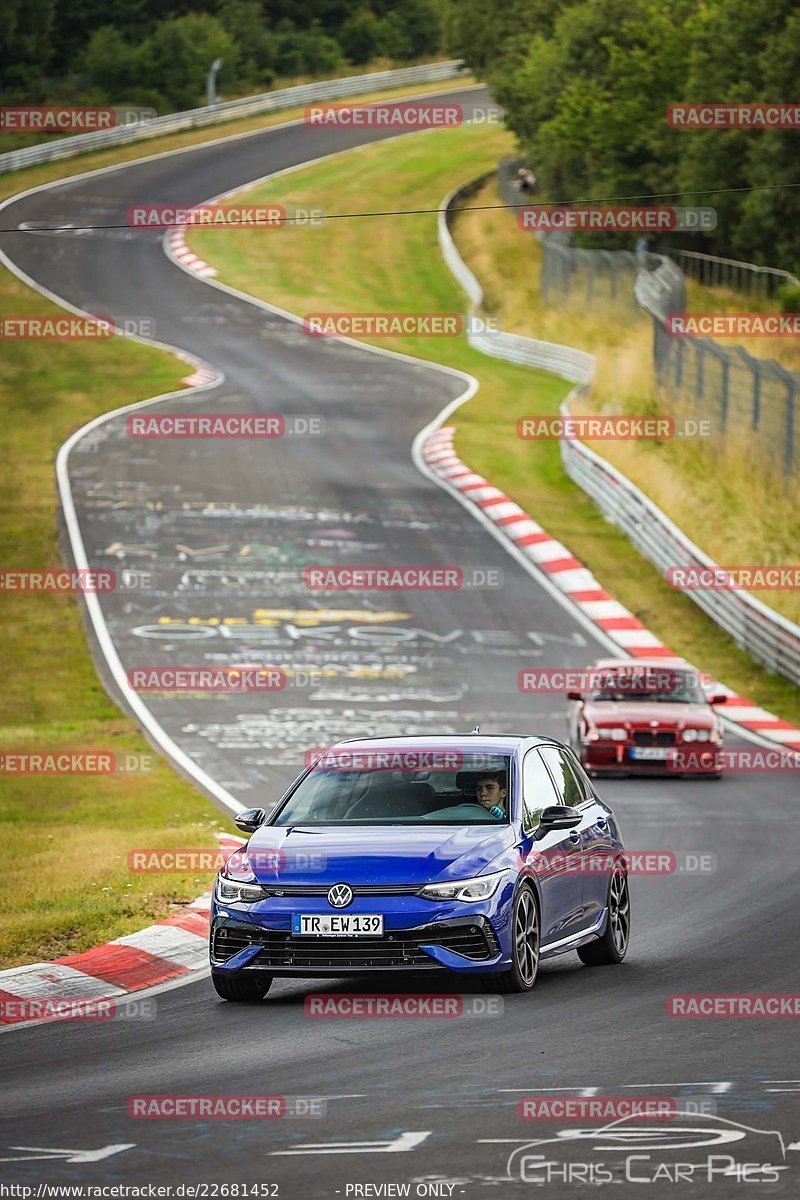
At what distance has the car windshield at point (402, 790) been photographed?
38.8ft

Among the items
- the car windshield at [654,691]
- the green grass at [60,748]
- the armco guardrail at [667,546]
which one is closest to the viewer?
the green grass at [60,748]

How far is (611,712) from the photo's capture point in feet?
75.8

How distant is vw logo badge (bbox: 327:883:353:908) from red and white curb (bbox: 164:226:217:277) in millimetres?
56425

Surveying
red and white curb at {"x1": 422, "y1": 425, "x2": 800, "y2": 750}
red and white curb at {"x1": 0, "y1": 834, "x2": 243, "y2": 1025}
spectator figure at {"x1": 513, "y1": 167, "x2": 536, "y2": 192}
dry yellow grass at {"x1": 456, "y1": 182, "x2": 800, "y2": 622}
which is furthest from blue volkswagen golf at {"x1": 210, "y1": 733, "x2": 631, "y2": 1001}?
spectator figure at {"x1": 513, "y1": 167, "x2": 536, "y2": 192}

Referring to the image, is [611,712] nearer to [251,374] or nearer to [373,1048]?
[373,1048]

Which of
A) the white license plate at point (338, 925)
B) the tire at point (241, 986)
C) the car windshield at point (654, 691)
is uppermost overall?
the white license plate at point (338, 925)

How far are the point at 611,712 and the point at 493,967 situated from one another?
12375 millimetres

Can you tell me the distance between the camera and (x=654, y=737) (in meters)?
22.9

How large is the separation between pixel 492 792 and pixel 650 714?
1133 cm

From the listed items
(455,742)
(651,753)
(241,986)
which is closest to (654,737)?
(651,753)

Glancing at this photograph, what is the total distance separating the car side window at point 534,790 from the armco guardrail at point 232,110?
69.9 meters

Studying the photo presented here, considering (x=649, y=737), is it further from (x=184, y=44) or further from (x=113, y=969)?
(x=184, y=44)

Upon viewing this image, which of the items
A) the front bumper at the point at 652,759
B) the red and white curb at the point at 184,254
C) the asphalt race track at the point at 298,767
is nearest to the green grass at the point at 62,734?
the asphalt race track at the point at 298,767

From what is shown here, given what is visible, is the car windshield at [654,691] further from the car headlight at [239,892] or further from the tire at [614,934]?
the car headlight at [239,892]
